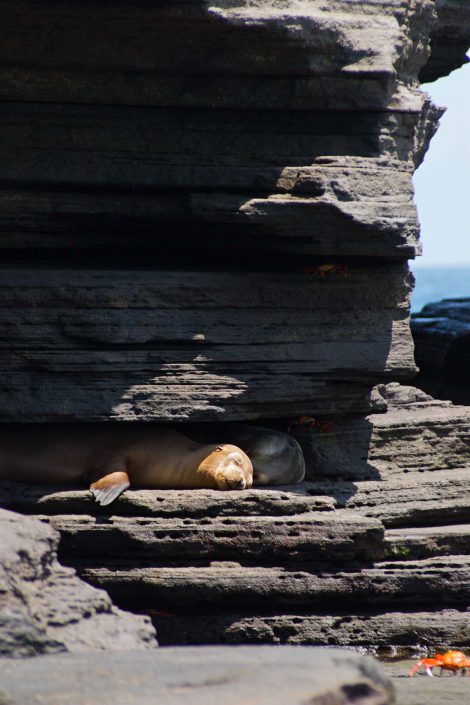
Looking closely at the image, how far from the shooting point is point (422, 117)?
10.1 m

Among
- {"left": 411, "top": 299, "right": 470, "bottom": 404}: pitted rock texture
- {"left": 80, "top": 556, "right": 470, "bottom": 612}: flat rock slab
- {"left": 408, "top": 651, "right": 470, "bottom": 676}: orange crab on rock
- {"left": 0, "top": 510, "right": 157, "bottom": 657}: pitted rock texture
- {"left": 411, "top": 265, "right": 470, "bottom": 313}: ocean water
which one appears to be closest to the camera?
{"left": 0, "top": 510, "right": 157, "bottom": 657}: pitted rock texture

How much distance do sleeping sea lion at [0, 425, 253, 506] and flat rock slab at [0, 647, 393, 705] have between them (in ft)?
10.1

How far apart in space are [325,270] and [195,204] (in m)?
1.03

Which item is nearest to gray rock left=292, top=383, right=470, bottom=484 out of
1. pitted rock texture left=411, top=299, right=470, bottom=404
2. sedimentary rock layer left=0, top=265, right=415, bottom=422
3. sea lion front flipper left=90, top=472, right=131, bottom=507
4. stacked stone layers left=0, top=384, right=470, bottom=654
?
sedimentary rock layer left=0, top=265, right=415, bottom=422

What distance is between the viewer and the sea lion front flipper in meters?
6.13

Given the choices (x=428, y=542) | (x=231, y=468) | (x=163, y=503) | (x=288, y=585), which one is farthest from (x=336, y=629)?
(x=163, y=503)

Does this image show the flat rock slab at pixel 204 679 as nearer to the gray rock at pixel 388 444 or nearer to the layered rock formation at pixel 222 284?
the layered rock formation at pixel 222 284

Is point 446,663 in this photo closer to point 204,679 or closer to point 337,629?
point 337,629

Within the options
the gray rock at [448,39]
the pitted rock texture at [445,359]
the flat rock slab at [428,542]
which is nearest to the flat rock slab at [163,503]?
the flat rock slab at [428,542]

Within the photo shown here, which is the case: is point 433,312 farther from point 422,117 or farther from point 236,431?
point 236,431

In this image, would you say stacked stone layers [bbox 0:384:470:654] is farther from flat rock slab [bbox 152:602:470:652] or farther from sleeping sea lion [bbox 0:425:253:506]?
sleeping sea lion [bbox 0:425:253:506]

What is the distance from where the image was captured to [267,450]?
6840 millimetres

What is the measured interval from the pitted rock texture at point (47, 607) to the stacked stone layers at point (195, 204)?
1.92m

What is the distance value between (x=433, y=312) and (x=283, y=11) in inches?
275
